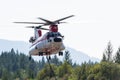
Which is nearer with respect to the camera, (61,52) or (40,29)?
(61,52)

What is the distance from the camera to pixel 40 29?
357 ft

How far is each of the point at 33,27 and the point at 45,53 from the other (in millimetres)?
11650

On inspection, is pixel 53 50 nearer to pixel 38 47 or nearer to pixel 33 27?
pixel 38 47

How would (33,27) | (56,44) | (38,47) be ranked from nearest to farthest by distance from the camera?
(56,44) < (38,47) < (33,27)

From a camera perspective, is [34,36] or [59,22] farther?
[34,36]

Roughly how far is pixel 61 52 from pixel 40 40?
705cm

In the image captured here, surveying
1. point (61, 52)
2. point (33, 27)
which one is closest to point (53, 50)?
point (61, 52)

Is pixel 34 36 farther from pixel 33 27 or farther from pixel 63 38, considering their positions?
pixel 63 38

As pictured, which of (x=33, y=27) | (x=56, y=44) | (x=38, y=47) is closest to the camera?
(x=56, y=44)

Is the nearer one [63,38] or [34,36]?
[63,38]

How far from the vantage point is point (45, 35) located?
325 feet

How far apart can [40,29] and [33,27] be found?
167 centimetres

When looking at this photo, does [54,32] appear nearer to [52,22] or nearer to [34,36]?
[52,22]

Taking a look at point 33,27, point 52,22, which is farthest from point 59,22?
point 33,27
